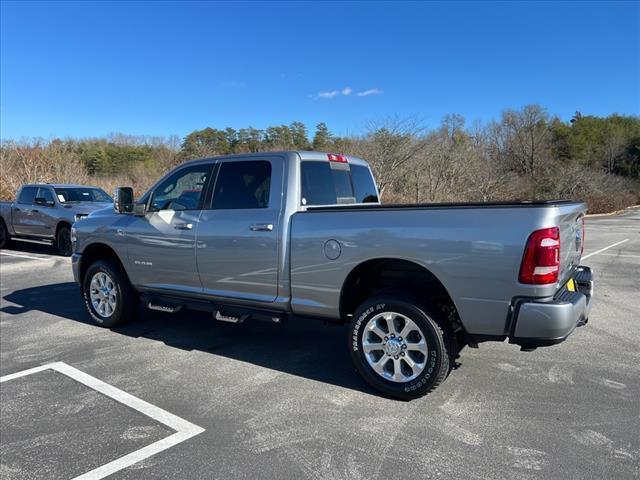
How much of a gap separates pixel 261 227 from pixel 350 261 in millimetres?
955

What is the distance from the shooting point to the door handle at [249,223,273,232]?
168 inches

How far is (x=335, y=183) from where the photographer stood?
16.2 feet

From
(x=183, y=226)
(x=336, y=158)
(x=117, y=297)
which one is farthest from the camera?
(x=117, y=297)

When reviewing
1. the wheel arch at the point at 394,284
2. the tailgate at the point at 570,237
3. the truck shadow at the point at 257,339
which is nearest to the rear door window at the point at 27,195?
the truck shadow at the point at 257,339

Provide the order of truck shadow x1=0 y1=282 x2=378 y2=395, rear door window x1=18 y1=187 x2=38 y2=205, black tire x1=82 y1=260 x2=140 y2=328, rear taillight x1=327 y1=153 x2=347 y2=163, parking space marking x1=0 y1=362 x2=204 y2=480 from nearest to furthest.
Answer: parking space marking x1=0 y1=362 x2=204 y2=480 < truck shadow x1=0 y1=282 x2=378 y2=395 < rear taillight x1=327 y1=153 x2=347 y2=163 < black tire x1=82 y1=260 x2=140 y2=328 < rear door window x1=18 y1=187 x2=38 y2=205

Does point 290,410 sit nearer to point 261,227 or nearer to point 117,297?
point 261,227

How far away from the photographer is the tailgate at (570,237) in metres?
3.37

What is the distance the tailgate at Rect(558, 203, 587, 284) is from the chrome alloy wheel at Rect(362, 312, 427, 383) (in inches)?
46.1

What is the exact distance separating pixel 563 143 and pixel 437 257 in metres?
60.0

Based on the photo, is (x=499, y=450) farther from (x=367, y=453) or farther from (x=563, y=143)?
(x=563, y=143)

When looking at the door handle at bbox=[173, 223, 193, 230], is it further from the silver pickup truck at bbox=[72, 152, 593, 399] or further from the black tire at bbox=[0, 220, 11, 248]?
the black tire at bbox=[0, 220, 11, 248]

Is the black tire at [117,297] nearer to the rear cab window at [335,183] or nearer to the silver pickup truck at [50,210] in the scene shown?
the rear cab window at [335,183]

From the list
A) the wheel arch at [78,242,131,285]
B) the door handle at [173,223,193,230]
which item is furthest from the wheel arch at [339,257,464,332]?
the wheel arch at [78,242,131,285]

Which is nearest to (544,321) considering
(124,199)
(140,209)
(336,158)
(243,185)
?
(336,158)
